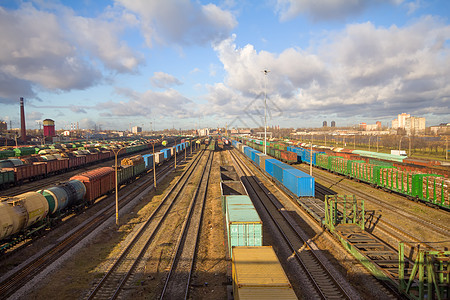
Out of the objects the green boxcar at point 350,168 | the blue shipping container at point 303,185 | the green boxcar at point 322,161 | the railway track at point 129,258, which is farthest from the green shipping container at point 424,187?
the railway track at point 129,258

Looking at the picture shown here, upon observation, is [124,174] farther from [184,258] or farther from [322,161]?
[322,161]

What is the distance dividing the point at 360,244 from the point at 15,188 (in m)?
Result: 44.6

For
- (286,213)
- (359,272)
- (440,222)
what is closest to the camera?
(359,272)

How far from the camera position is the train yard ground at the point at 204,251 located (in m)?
12.9

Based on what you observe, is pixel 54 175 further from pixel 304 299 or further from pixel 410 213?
pixel 410 213

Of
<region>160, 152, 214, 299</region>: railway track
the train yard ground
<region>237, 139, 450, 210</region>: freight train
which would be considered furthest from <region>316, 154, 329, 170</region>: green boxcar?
<region>160, 152, 214, 299</region>: railway track

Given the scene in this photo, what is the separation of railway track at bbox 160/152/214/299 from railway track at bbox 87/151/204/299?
2.37m

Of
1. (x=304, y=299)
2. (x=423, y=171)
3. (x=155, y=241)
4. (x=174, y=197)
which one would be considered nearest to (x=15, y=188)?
(x=174, y=197)

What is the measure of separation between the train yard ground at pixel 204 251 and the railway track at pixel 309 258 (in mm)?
317

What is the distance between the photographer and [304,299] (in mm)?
11945

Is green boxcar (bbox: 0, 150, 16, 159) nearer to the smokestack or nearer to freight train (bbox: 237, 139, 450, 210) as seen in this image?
freight train (bbox: 237, 139, 450, 210)

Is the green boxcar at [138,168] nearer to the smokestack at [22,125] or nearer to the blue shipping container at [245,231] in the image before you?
the blue shipping container at [245,231]

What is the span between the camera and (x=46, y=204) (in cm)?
1964

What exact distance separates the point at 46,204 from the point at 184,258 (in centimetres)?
1236
